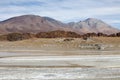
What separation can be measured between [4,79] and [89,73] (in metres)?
5.65

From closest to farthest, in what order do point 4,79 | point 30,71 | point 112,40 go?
point 4,79 → point 30,71 → point 112,40

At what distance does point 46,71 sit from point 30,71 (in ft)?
3.46

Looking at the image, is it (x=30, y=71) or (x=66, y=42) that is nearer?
(x=30, y=71)

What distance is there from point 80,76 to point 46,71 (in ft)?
10.5

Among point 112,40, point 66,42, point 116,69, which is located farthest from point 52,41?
point 116,69

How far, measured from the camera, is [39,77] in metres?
20.5

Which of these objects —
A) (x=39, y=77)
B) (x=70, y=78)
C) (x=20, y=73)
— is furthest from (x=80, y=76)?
(x=20, y=73)

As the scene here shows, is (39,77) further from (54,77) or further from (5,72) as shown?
(5,72)

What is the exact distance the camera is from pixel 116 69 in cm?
2434

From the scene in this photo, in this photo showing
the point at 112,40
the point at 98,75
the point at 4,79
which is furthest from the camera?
the point at 112,40

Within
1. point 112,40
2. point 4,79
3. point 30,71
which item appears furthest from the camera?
point 112,40

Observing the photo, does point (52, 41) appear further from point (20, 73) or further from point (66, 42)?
point (20, 73)

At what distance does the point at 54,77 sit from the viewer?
67.1ft

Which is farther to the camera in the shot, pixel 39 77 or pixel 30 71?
pixel 30 71
